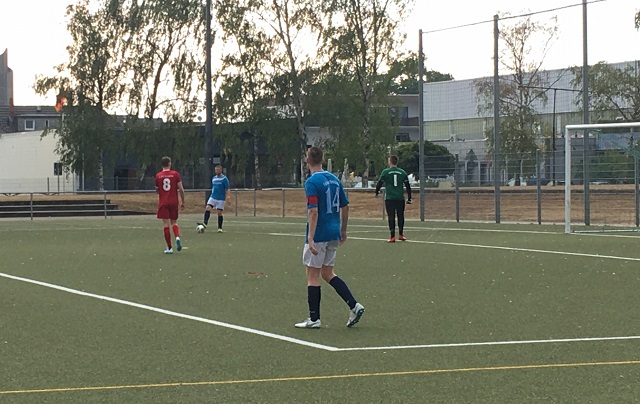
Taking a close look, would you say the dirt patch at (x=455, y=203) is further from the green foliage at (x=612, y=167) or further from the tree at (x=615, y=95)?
the tree at (x=615, y=95)

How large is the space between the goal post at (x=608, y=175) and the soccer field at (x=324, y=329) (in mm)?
11268

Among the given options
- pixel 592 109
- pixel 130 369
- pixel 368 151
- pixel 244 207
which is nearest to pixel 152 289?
pixel 130 369

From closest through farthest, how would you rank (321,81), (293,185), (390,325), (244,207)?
(390,325), (244,207), (321,81), (293,185)

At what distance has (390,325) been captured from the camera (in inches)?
439

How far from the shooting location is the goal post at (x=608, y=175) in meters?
31.7

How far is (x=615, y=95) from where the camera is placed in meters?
54.3

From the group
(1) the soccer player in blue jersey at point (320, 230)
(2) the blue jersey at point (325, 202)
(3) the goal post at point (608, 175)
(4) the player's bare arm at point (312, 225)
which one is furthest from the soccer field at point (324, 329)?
(3) the goal post at point (608, 175)

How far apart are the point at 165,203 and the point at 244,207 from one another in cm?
2694

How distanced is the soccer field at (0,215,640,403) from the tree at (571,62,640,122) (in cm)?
3177

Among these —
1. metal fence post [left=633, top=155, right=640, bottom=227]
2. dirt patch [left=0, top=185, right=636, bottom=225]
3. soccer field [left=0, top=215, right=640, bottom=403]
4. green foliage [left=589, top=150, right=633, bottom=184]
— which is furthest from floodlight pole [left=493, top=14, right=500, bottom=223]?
soccer field [left=0, top=215, right=640, bottom=403]

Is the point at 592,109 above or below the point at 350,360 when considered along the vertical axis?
above

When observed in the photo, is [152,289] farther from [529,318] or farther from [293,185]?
[293,185]

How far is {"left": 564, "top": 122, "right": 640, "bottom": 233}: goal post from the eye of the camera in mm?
31734

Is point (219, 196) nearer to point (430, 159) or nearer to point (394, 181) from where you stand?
point (394, 181)
